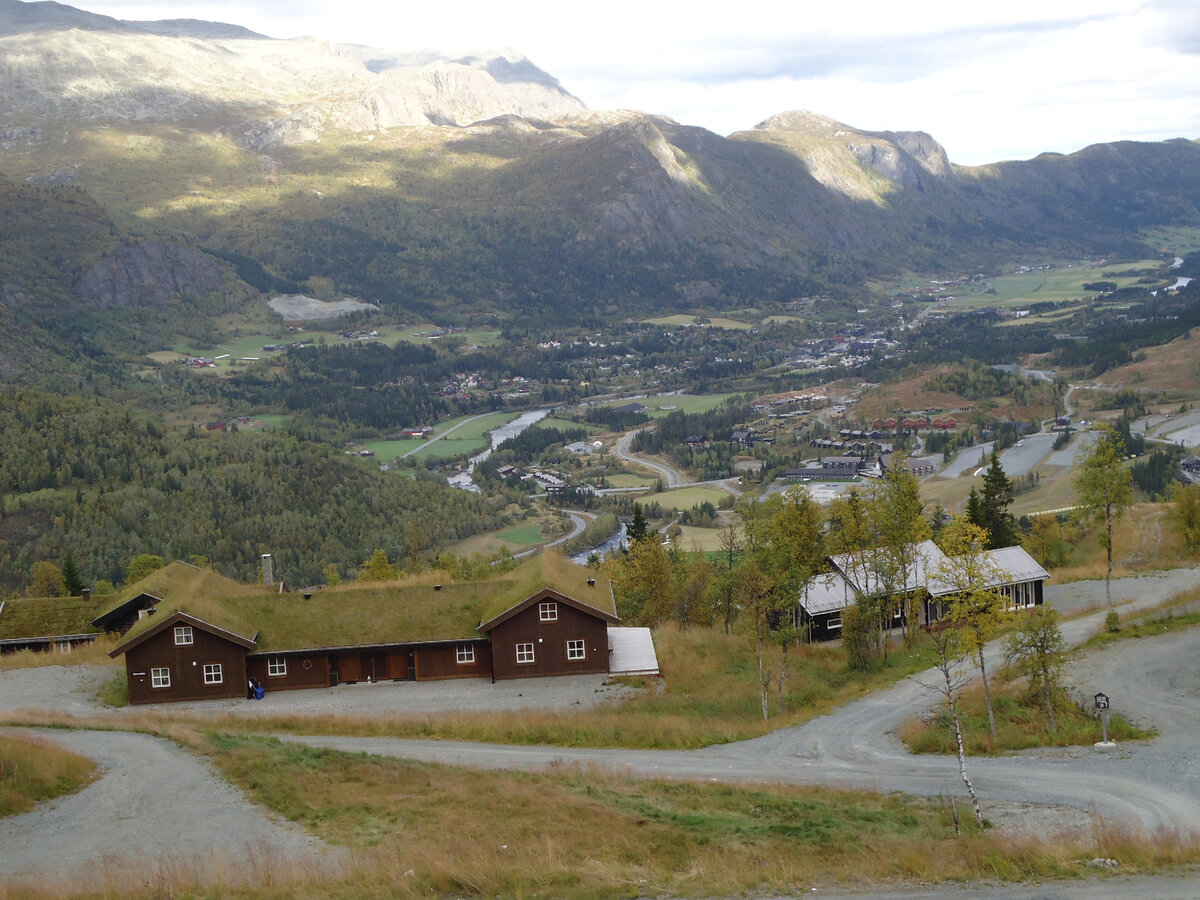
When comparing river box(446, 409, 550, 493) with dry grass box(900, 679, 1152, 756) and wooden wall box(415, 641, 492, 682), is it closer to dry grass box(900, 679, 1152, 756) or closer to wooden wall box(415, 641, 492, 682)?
wooden wall box(415, 641, 492, 682)

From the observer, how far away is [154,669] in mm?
39000

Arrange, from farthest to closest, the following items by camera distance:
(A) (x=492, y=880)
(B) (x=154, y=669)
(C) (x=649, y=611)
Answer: (C) (x=649, y=611), (B) (x=154, y=669), (A) (x=492, y=880)

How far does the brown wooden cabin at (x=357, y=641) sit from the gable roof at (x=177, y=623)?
0.04 m

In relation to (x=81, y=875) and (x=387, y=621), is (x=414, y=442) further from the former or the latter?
(x=81, y=875)

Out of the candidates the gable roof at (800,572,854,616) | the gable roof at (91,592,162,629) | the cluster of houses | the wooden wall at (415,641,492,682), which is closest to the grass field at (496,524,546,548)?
the gable roof at (800,572,854,616)

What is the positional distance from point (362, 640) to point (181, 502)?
59.5 meters

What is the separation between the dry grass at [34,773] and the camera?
2398 centimetres

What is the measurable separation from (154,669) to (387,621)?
27.6ft

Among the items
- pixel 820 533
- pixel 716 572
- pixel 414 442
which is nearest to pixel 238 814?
pixel 820 533

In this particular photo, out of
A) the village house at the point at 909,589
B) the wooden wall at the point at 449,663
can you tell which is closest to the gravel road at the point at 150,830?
the wooden wall at the point at 449,663

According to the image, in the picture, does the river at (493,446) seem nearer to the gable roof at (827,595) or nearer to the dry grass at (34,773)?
the gable roof at (827,595)

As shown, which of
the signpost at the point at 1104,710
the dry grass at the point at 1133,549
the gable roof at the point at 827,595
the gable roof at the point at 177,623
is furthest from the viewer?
the dry grass at the point at 1133,549

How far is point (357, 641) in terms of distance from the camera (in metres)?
40.1

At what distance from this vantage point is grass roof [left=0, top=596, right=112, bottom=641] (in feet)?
169
